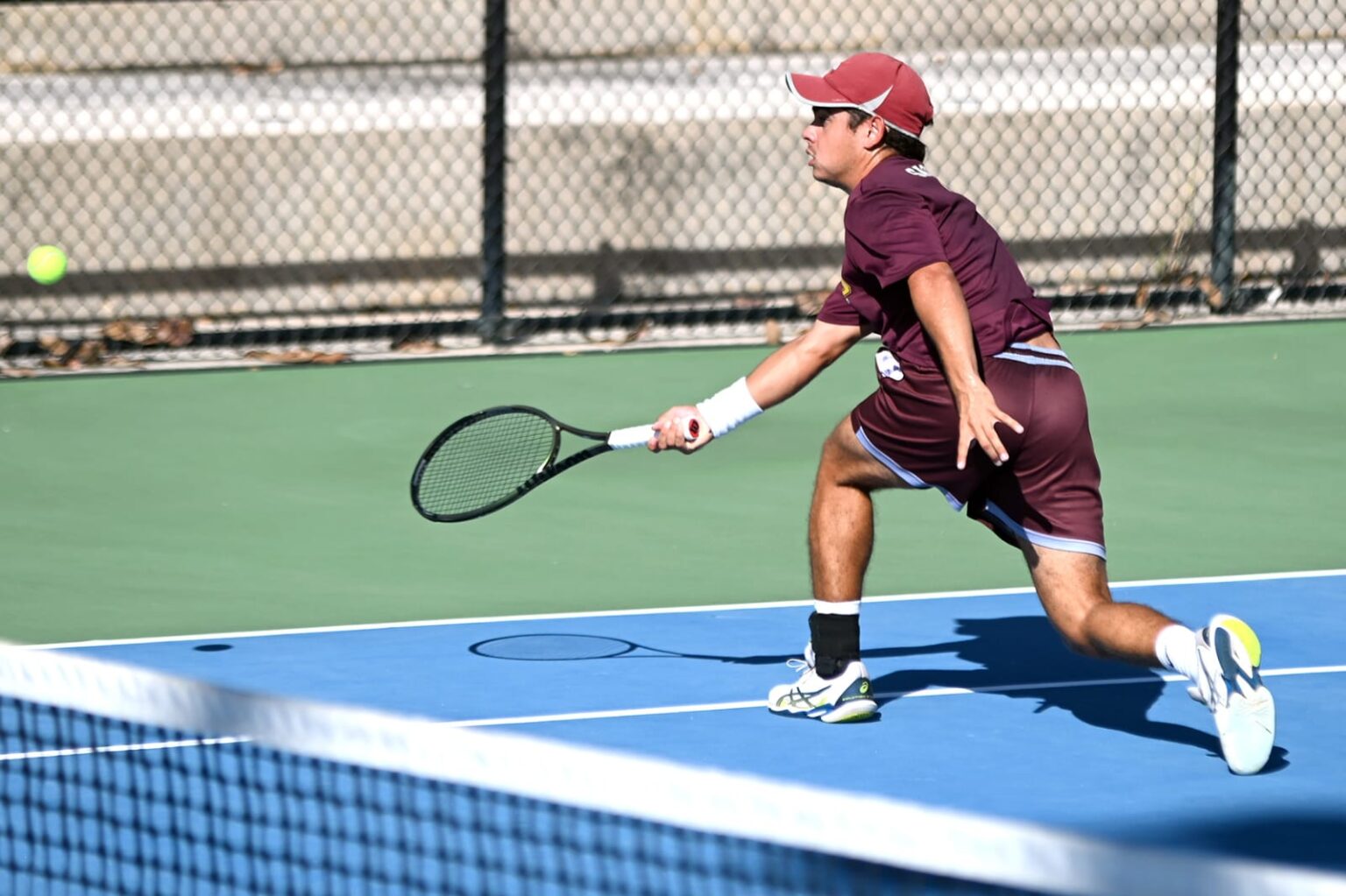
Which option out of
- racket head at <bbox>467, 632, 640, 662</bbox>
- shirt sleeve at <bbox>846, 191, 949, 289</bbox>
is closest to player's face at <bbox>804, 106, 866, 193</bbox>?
shirt sleeve at <bbox>846, 191, 949, 289</bbox>

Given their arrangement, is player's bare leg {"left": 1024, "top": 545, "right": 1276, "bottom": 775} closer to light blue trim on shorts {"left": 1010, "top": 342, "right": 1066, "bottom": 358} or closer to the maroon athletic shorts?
the maroon athletic shorts

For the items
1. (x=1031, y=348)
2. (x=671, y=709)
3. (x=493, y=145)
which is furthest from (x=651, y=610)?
(x=493, y=145)

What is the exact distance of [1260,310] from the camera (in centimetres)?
1155

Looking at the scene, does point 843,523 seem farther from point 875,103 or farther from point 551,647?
point 551,647

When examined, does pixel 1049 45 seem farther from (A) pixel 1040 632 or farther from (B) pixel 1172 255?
(A) pixel 1040 632

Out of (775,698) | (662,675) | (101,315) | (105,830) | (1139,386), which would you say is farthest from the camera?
(101,315)

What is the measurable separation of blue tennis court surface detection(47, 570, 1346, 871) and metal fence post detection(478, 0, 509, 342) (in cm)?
461

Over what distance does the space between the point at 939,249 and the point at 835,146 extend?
44cm

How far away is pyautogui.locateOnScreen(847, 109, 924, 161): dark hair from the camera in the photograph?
5.11 metres

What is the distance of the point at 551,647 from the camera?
20.0 ft

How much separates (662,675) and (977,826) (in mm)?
3475

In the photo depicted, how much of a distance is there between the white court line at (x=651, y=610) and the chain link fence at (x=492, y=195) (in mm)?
4348

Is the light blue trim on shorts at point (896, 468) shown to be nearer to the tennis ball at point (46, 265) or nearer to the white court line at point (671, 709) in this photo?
the white court line at point (671, 709)

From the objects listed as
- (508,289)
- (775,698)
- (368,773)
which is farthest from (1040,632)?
(508,289)
